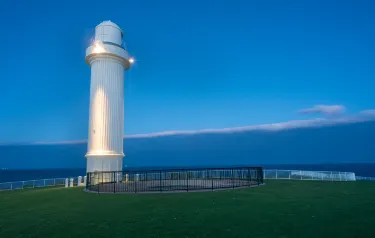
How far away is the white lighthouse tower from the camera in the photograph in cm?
2299

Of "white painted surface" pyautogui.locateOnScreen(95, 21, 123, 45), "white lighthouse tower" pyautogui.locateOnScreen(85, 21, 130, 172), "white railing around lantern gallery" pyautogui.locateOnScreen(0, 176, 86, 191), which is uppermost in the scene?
"white painted surface" pyautogui.locateOnScreen(95, 21, 123, 45)

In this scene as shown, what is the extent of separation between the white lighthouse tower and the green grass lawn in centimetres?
1065

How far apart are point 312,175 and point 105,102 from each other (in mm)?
20645

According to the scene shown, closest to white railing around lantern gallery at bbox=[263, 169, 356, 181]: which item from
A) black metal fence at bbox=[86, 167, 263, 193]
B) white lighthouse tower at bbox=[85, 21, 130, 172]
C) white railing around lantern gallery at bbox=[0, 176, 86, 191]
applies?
black metal fence at bbox=[86, 167, 263, 193]

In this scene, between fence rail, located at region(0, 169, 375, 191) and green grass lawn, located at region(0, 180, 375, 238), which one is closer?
green grass lawn, located at region(0, 180, 375, 238)

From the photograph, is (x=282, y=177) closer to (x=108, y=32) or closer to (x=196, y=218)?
(x=196, y=218)

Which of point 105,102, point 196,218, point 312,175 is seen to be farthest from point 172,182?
point 312,175

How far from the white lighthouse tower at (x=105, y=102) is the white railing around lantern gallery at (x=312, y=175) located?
15.7m

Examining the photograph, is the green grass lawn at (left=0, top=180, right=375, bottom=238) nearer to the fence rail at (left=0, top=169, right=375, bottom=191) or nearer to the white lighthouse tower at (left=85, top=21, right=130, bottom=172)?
the white lighthouse tower at (left=85, top=21, right=130, bottom=172)

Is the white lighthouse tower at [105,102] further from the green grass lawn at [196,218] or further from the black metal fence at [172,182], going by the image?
the green grass lawn at [196,218]

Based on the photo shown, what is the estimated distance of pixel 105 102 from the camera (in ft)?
77.4

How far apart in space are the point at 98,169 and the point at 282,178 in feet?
58.5

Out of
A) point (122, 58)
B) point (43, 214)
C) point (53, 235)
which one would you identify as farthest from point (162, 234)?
point (122, 58)

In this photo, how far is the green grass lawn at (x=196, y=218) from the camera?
7.10m
